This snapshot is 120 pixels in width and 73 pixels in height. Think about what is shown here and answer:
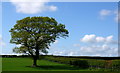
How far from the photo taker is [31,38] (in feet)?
130

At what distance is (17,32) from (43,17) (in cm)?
467

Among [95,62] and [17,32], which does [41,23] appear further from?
[95,62]

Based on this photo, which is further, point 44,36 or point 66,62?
point 66,62

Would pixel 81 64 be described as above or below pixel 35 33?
below

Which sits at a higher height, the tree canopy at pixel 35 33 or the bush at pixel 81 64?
the tree canopy at pixel 35 33

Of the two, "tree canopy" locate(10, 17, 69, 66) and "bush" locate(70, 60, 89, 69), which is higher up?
"tree canopy" locate(10, 17, 69, 66)

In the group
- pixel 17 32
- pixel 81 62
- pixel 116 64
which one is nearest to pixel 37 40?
pixel 17 32

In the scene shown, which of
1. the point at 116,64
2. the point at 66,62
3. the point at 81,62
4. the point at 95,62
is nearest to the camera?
the point at 116,64

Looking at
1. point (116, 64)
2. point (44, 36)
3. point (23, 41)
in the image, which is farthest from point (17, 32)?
point (116, 64)

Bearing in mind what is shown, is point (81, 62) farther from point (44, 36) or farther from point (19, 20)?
point (19, 20)

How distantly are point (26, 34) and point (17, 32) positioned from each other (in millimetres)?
2068

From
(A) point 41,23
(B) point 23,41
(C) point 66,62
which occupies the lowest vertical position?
(C) point 66,62

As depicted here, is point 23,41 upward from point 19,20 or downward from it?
downward

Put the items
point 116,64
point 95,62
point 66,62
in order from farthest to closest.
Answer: point 66,62 → point 95,62 → point 116,64
